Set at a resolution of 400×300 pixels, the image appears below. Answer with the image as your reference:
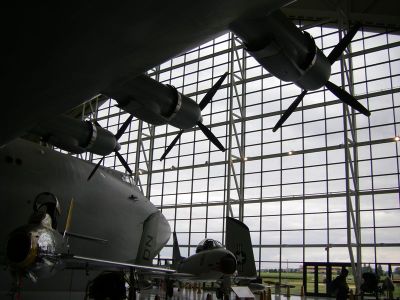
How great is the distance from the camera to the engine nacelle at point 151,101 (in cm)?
862

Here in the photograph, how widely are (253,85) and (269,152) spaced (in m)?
5.21

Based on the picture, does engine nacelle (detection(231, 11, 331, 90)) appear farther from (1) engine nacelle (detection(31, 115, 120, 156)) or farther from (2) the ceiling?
(2) the ceiling

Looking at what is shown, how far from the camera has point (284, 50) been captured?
6.87 metres

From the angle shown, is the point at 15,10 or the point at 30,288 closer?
the point at 15,10

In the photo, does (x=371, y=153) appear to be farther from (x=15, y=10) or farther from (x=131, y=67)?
(x=15, y=10)

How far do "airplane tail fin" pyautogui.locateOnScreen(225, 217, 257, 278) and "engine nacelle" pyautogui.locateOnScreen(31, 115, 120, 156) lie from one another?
19.6ft

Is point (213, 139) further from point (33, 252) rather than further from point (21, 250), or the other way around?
point (21, 250)

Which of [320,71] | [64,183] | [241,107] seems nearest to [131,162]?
[241,107]

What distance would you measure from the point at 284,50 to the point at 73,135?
6695mm

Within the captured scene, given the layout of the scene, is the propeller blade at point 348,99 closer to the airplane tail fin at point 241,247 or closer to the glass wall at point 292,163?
the airplane tail fin at point 241,247

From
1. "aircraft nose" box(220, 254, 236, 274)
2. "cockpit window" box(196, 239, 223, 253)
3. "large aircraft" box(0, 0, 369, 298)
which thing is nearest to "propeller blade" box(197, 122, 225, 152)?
"large aircraft" box(0, 0, 369, 298)

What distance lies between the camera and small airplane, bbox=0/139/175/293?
8.80 meters

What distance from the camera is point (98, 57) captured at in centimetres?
437

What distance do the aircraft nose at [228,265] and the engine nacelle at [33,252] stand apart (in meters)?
5.94
